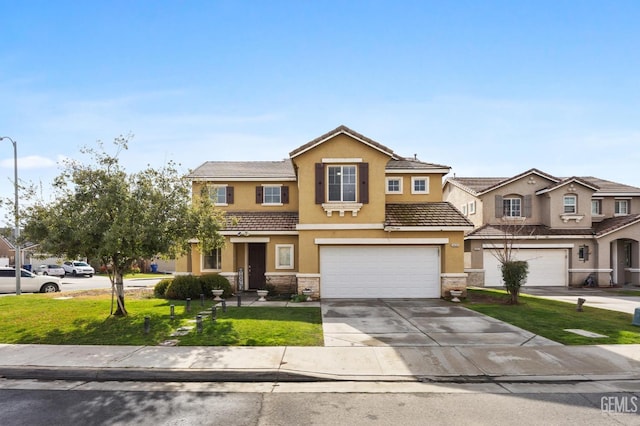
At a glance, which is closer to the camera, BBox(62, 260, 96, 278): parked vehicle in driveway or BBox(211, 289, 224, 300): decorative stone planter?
BBox(211, 289, 224, 300): decorative stone planter

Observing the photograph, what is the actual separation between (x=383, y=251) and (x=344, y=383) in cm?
1032

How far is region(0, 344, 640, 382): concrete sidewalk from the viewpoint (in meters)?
7.25

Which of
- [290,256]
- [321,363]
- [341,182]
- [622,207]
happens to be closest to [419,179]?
[341,182]

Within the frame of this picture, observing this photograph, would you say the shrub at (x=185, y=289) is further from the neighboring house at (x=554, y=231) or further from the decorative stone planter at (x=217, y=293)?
the neighboring house at (x=554, y=231)

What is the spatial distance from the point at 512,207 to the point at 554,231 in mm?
2867

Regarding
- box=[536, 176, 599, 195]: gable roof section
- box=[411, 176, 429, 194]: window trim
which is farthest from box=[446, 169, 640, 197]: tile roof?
box=[411, 176, 429, 194]: window trim

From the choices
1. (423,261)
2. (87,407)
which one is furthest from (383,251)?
(87,407)

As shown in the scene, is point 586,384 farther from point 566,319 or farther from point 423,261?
point 423,261

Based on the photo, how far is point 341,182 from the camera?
16.8 meters

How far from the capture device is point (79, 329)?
418 inches

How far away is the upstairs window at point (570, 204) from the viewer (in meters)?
24.9

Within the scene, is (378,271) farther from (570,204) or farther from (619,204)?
(619,204)

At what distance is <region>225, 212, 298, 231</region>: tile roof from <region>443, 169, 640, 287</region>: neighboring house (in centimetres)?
1174

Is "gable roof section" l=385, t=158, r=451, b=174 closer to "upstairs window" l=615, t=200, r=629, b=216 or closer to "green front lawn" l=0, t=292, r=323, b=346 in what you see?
"green front lawn" l=0, t=292, r=323, b=346
